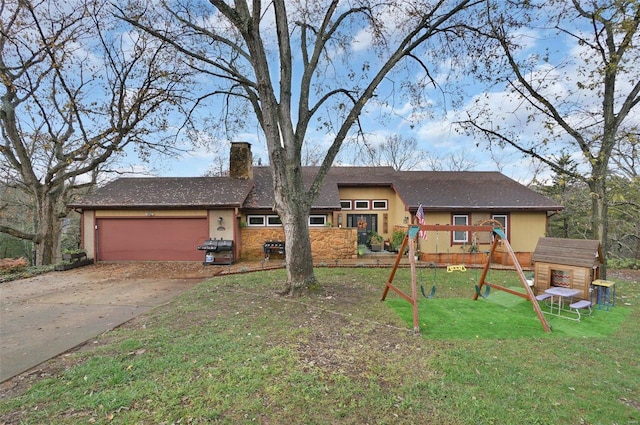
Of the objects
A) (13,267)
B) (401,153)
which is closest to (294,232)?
(13,267)

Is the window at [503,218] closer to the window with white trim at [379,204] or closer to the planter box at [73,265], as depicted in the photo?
the window with white trim at [379,204]

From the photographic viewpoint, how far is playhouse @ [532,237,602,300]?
6793mm

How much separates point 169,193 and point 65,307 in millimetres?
8286

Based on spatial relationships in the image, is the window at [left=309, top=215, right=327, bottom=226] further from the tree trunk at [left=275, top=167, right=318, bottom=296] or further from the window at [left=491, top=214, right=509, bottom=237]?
the window at [left=491, top=214, right=509, bottom=237]

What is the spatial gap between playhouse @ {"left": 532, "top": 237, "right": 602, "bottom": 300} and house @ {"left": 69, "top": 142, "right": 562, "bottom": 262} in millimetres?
5157

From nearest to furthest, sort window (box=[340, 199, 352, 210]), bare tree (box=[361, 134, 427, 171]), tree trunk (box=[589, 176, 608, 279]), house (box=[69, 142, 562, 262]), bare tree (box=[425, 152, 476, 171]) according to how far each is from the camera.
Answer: tree trunk (box=[589, 176, 608, 279]) → house (box=[69, 142, 562, 262]) → window (box=[340, 199, 352, 210]) → bare tree (box=[361, 134, 427, 171]) → bare tree (box=[425, 152, 476, 171])

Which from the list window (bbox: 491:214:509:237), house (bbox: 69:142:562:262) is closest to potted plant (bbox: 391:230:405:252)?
house (bbox: 69:142:562:262)

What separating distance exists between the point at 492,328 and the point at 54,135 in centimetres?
1882

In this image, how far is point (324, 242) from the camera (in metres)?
13.7

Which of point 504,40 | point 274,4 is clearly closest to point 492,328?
point 504,40

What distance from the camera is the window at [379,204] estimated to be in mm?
17172

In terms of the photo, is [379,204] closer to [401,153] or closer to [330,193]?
[330,193]

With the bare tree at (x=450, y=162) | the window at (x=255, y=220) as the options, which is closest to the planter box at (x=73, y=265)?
the window at (x=255, y=220)

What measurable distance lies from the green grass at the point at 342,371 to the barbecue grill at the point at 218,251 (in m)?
6.10
